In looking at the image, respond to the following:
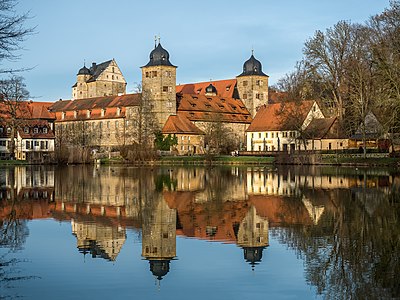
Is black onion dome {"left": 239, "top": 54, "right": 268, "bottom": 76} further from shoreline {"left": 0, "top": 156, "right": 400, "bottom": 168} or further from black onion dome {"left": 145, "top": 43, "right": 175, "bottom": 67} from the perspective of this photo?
shoreline {"left": 0, "top": 156, "right": 400, "bottom": 168}

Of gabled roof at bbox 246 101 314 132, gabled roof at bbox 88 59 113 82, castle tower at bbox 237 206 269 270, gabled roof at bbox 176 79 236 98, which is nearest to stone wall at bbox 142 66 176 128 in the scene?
gabled roof at bbox 246 101 314 132

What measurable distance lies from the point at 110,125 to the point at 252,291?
81221 mm

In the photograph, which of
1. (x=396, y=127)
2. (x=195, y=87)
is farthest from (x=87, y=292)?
(x=195, y=87)

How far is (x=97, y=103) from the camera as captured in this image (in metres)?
93.4

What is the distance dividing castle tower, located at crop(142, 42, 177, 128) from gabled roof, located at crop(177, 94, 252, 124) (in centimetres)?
275

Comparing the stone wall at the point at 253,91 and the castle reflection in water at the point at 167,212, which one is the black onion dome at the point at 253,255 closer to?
the castle reflection in water at the point at 167,212

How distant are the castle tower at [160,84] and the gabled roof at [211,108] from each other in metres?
A: 2.75

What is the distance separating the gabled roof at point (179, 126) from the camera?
8094 centimetres

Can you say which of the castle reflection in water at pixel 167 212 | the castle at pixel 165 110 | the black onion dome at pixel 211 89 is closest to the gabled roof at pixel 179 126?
the castle at pixel 165 110

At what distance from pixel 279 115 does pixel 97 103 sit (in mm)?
31529

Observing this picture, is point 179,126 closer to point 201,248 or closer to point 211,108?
point 211,108

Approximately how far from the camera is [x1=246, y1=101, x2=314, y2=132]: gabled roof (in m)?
67.3

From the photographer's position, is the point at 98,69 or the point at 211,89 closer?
the point at 211,89

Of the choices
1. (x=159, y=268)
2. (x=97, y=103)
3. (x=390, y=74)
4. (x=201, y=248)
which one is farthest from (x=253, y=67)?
(x=159, y=268)
